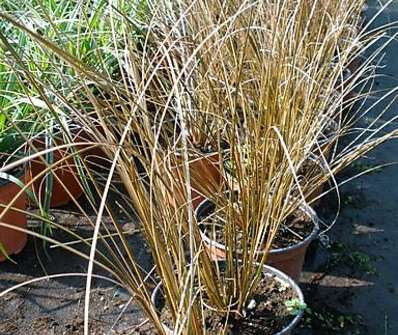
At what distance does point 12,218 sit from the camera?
169 cm

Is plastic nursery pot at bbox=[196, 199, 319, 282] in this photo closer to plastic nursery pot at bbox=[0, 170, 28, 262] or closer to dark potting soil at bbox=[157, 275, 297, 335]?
dark potting soil at bbox=[157, 275, 297, 335]

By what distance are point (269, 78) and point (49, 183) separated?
60cm

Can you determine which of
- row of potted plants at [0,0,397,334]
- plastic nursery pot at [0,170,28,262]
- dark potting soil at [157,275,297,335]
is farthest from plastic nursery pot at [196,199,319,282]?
plastic nursery pot at [0,170,28,262]

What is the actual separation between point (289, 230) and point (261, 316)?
1.04 feet

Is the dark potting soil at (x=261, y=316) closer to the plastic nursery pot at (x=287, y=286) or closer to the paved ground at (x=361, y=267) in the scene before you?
the plastic nursery pot at (x=287, y=286)

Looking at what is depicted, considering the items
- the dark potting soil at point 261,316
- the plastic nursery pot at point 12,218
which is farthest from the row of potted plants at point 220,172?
the plastic nursery pot at point 12,218

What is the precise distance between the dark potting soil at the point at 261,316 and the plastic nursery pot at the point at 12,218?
1.98 feet

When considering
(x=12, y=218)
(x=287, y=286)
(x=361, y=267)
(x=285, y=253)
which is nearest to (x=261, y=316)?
(x=287, y=286)

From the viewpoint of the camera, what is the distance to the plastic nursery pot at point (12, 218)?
1.64 meters

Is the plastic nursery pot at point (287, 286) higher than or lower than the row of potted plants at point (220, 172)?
lower

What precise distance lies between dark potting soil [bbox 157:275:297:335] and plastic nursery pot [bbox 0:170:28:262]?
0.60 metres

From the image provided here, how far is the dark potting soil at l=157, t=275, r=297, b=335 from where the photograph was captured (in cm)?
122

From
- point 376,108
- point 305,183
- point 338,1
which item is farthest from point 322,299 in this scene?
point 376,108

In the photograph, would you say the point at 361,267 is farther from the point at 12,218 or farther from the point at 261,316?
the point at 12,218
